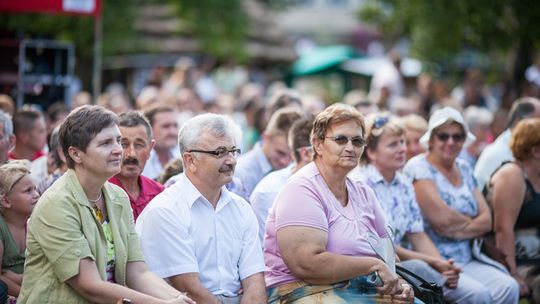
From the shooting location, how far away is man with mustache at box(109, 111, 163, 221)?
6773 millimetres

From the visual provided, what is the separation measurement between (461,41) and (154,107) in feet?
29.9

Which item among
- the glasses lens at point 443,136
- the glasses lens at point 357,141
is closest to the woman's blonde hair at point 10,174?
the glasses lens at point 357,141

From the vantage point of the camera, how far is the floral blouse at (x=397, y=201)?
7801 millimetres

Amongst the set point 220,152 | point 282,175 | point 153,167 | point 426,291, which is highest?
point 220,152

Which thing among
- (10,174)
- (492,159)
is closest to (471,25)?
(492,159)

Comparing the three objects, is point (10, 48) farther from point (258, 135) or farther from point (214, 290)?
point (214, 290)

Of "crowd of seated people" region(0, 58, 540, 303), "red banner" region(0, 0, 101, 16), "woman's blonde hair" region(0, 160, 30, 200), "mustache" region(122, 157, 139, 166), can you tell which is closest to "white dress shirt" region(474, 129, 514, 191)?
"crowd of seated people" region(0, 58, 540, 303)

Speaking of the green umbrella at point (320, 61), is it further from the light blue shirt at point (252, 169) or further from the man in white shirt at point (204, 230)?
the man in white shirt at point (204, 230)

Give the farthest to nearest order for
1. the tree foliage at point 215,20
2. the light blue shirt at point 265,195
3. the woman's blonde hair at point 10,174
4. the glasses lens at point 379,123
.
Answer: the tree foliage at point 215,20 < the glasses lens at point 379,123 < the light blue shirt at point 265,195 < the woman's blonde hair at point 10,174

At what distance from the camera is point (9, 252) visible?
6141mm

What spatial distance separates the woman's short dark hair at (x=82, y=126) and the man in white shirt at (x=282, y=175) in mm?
2322

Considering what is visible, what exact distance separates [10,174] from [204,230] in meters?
1.36

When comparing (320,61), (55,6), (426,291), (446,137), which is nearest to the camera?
(426,291)

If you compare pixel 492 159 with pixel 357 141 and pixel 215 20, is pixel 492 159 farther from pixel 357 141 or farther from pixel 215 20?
pixel 215 20
